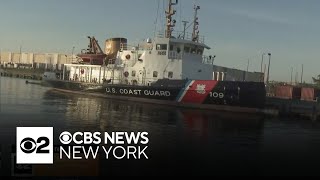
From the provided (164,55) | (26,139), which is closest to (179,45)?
(164,55)

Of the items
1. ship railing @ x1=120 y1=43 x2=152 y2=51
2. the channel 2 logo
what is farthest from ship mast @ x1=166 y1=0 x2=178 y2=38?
the channel 2 logo

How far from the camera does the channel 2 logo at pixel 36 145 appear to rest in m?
8.93

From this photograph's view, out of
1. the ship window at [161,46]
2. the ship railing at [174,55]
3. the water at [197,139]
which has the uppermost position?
the ship window at [161,46]

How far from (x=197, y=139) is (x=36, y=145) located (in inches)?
362

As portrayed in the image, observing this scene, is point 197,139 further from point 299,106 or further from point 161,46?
point 161,46

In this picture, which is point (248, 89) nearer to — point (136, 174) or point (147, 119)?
point (147, 119)

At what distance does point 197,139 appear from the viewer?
17.3m

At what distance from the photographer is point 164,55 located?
34312 millimetres

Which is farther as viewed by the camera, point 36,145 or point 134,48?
point 134,48

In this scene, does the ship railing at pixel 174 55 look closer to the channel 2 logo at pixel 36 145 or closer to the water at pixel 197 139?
the water at pixel 197 139

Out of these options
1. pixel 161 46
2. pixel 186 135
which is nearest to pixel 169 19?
pixel 161 46

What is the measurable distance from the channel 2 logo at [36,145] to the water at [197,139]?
167 centimetres

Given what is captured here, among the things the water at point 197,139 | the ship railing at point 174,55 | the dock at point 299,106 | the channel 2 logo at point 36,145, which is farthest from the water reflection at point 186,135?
the ship railing at point 174,55

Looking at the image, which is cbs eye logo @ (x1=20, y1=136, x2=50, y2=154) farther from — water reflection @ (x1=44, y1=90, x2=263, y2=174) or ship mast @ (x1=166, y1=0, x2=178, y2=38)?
ship mast @ (x1=166, y1=0, x2=178, y2=38)
